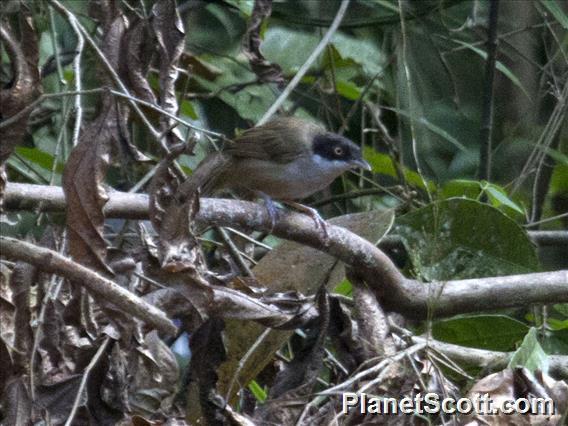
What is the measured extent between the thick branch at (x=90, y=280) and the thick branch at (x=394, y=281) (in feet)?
3.22

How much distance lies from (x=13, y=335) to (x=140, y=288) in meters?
1.08

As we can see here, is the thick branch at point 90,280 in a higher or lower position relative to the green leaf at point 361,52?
higher

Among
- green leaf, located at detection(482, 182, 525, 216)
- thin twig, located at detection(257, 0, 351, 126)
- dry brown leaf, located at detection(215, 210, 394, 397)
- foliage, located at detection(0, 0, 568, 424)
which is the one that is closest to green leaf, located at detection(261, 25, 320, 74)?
foliage, located at detection(0, 0, 568, 424)

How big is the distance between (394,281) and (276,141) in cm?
150

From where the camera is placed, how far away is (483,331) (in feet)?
15.7

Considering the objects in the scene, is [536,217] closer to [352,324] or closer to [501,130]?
[501,130]

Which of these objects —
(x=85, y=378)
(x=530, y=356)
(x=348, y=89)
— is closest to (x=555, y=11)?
(x=348, y=89)

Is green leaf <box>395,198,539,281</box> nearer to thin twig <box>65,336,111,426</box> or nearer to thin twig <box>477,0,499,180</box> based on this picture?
thin twig <box>477,0,499,180</box>

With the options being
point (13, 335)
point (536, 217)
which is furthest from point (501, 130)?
point (13, 335)

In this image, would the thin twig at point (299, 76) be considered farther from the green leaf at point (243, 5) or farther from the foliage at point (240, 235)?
the green leaf at point (243, 5)

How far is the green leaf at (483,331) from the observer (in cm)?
472

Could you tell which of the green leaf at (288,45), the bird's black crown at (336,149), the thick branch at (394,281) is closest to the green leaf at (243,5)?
the green leaf at (288,45)

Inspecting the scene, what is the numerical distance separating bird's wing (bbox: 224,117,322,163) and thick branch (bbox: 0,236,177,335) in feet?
8.26

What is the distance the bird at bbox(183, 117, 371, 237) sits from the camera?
5.65 metres
